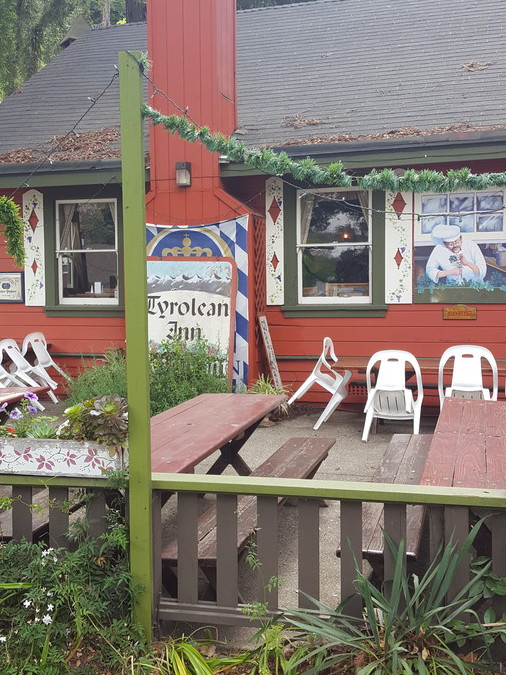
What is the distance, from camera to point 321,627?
115 inches

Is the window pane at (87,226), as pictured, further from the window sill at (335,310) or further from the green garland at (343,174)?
the green garland at (343,174)

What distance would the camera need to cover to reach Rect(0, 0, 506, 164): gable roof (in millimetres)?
9117

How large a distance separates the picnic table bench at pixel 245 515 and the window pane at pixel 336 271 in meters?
3.84

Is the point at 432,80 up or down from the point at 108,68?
down

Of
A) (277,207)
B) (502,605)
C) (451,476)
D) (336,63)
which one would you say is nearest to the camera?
(502,605)

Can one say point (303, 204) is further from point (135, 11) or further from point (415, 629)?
point (135, 11)

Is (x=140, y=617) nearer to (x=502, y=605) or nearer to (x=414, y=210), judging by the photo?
(x=502, y=605)

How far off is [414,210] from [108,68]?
20.9 ft

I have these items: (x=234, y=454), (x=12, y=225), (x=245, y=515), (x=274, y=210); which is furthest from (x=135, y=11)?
(x=245, y=515)

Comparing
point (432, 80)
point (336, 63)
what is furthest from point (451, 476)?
point (336, 63)

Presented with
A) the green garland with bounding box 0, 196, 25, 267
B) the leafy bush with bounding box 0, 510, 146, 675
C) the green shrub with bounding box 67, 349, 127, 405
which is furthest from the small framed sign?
Result: the leafy bush with bounding box 0, 510, 146, 675

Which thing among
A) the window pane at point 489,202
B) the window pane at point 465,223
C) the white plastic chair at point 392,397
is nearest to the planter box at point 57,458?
the white plastic chair at point 392,397

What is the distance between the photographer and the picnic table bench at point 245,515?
3.31 metres

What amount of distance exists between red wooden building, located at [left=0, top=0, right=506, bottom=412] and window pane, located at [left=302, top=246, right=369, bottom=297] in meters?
0.02
